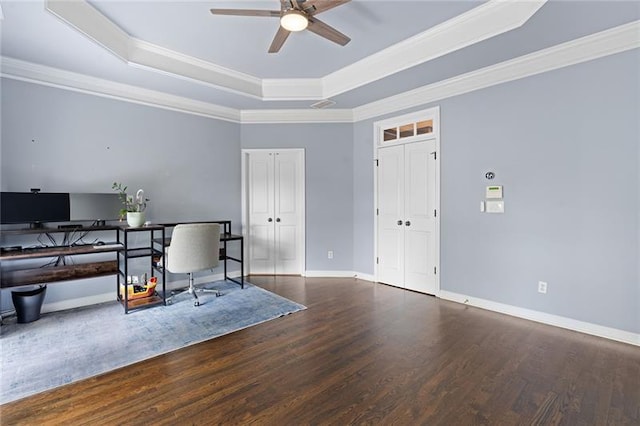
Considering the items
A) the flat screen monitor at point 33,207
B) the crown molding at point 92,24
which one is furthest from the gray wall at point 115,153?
the crown molding at point 92,24

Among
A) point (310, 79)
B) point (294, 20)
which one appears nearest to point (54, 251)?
point (294, 20)

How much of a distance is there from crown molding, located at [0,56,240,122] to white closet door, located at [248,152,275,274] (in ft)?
3.08

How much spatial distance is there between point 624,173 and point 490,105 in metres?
1.43

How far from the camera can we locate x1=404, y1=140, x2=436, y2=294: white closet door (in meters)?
4.03

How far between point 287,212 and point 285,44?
8.57ft

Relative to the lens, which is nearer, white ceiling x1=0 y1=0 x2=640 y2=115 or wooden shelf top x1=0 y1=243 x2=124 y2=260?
white ceiling x1=0 y1=0 x2=640 y2=115

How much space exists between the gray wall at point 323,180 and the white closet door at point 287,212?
17 centimetres

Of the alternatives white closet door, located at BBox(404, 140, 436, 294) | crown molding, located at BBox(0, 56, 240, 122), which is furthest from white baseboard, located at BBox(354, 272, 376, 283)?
crown molding, located at BBox(0, 56, 240, 122)

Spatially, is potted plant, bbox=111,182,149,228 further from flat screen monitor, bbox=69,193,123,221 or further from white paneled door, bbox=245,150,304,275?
white paneled door, bbox=245,150,304,275

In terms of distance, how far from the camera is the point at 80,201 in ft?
11.2

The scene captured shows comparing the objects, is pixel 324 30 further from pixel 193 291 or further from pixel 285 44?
pixel 193 291

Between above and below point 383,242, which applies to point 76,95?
above

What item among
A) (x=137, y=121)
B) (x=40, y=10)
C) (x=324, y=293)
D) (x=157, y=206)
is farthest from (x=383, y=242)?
(x=40, y=10)

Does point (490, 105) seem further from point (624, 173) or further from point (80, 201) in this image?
point (80, 201)
